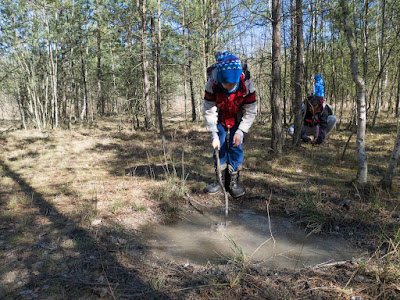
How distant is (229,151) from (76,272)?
237 centimetres

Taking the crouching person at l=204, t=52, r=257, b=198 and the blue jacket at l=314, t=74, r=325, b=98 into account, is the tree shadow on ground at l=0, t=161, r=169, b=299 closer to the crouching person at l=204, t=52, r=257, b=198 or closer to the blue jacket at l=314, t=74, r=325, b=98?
the crouching person at l=204, t=52, r=257, b=198

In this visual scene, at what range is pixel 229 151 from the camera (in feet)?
11.7

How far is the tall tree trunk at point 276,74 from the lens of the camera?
Result: 15.9 feet

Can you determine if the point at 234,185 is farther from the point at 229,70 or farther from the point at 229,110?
the point at 229,70

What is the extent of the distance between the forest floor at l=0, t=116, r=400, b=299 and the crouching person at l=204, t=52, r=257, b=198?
0.54m

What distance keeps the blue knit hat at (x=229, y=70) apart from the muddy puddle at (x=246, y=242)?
5.54ft

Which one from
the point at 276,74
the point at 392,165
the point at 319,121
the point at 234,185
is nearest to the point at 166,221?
the point at 234,185

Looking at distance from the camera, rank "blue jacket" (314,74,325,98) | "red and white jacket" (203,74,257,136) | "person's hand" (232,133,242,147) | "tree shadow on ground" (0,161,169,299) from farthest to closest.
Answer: "blue jacket" (314,74,325,98), "person's hand" (232,133,242,147), "red and white jacket" (203,74,257,136), "tree shadow on ground" (0,161,169,299)

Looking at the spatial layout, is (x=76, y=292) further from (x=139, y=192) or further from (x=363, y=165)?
(x=363, y=165)

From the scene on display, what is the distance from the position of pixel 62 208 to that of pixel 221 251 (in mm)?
2196

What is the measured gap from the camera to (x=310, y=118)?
688cm

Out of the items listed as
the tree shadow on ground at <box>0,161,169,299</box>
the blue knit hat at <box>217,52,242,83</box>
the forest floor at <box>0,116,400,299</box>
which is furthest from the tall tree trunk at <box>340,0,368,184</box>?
the tree shadow on ground at <box>0,161,169,299</box>

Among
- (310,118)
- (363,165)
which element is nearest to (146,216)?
(363,165)

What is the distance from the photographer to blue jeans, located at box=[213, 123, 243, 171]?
11.4ft
